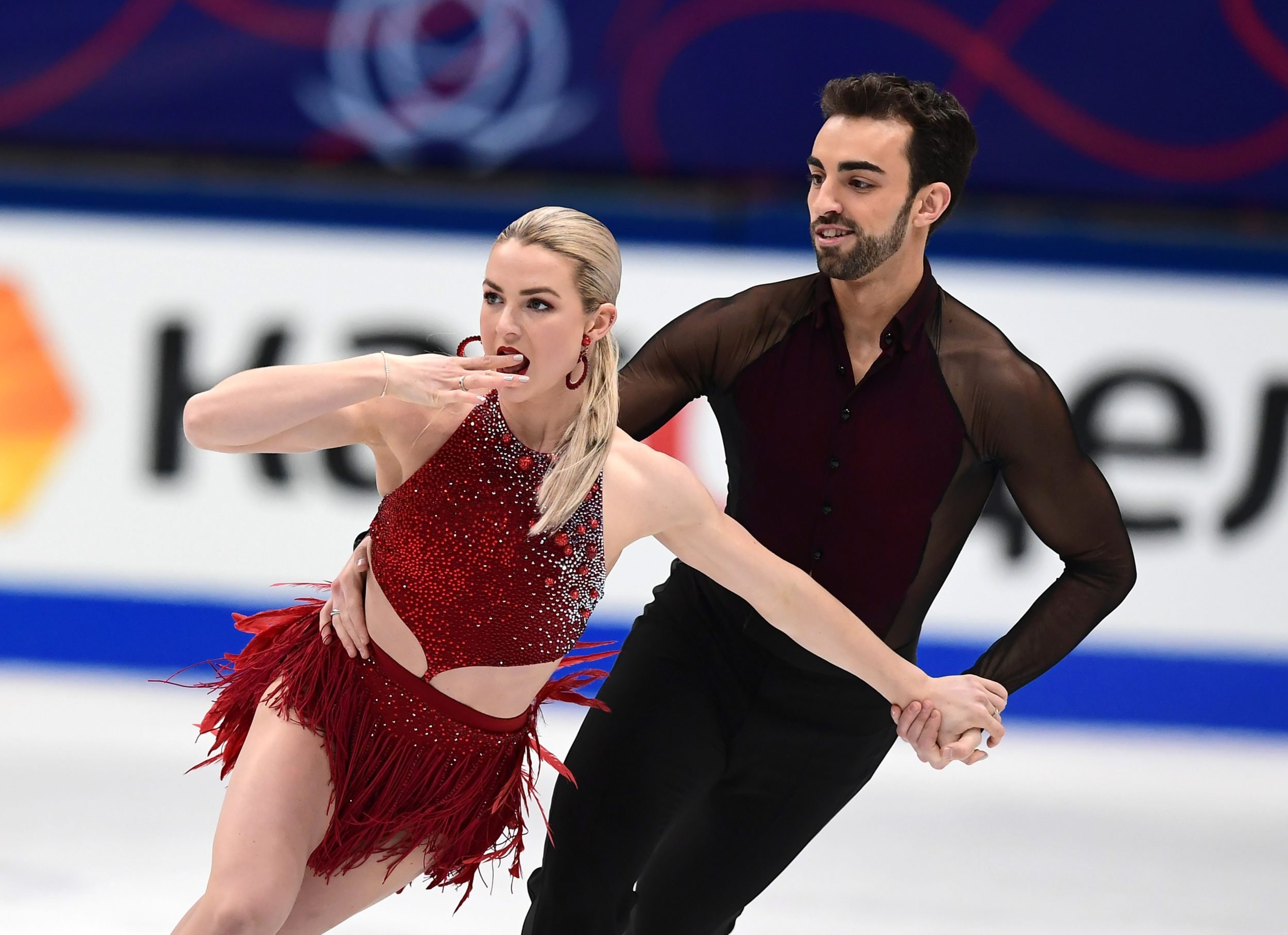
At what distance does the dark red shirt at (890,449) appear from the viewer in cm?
280

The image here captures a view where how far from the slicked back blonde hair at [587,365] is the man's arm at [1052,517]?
0.72 meters

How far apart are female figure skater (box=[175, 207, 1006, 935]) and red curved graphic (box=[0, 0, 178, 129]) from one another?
3.20 m

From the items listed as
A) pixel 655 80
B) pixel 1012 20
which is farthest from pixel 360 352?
pixel 1012 20

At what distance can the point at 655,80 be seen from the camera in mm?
5188

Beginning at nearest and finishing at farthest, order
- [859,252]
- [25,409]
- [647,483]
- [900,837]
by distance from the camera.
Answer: [647,483] → [859,252] → [900,837] → [25,409]

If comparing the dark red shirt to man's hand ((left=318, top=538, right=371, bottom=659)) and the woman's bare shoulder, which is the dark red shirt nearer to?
the woman's bare shoulder

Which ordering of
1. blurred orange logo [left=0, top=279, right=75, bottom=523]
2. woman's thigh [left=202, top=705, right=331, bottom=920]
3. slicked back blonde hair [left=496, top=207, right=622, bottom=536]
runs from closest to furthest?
1. woman's thigh [left=202, top=705, right=331, bottom=920]
2. slicked back blonde hair [left=496, top=207, right=622, bottom=536]
3. blurred orange logo [left=0, top=279, right=75, bottom=523]

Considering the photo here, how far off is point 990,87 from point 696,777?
10.2 ft

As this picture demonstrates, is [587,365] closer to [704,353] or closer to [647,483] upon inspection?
[647,483]

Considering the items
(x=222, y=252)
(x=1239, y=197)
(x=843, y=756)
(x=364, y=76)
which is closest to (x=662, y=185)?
(x=364, y=76)

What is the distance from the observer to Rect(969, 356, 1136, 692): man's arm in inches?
109

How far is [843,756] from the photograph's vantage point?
292cm

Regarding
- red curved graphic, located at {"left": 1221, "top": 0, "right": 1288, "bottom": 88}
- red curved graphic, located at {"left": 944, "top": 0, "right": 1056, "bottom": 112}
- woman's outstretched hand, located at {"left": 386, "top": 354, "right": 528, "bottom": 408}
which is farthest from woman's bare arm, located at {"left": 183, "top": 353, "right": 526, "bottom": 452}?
red curved graphic, located at {"left": 1221, "top": 0, "right": 1288, "bottom": 88}

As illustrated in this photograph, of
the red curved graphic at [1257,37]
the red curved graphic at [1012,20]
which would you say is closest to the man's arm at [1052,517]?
the red curved graphic at [1012,20]
